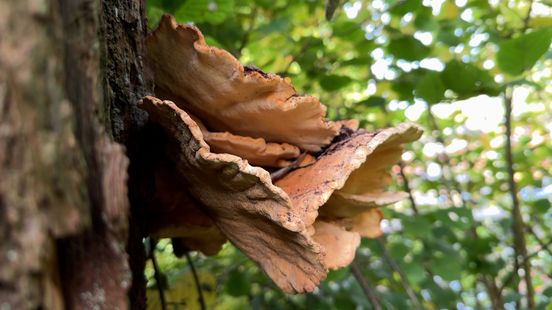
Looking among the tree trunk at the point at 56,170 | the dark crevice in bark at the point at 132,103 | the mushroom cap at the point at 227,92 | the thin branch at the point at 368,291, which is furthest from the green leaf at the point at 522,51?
the tree trunk at the point at 56,170

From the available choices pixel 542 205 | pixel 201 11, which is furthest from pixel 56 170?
pixel 542 205

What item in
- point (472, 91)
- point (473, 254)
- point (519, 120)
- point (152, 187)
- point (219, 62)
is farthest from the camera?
point (519, 120)

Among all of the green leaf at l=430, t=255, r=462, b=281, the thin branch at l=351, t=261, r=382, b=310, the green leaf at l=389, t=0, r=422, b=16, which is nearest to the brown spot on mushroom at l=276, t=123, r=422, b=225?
the green leaf at l=389, t=0, r=422, b=16

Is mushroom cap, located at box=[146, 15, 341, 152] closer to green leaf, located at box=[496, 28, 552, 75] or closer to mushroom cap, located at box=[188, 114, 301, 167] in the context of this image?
mushroom cap, located at box=[188, 114, 301, 167]

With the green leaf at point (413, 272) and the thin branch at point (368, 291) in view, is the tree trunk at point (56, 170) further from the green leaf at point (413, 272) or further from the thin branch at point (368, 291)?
the green leaf at point (413, 272)

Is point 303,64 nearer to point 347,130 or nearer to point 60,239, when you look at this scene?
point 347,130

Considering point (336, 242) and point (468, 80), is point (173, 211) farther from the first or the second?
point (468, 80)

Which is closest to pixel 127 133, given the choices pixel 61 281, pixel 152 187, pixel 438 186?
pixel 152 187
